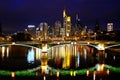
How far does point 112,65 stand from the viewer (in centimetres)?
4500

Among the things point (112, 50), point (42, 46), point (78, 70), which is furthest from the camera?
point (112, 50)

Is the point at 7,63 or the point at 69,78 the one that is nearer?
the point at 69,78

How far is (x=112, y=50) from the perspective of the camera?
66.8 m

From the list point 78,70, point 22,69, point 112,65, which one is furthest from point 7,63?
point 112,65

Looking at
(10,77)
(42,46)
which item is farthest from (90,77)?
(42,46)

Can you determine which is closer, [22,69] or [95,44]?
[22,69]

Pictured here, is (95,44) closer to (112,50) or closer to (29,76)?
(112,50)

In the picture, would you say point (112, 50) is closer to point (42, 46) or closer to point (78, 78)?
point (42, 46)

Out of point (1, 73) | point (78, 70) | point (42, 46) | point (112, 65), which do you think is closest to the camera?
point (1, 73)

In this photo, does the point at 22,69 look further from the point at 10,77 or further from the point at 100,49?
the point at 100,49

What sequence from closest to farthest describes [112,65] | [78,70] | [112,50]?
[78,70], [112,65], [112,50]

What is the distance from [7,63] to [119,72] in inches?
603

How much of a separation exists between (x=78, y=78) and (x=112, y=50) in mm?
32873

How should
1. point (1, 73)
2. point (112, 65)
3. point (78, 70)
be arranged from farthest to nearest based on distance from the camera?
point (112, 65) → point (78, 70) → point (1, 73)
